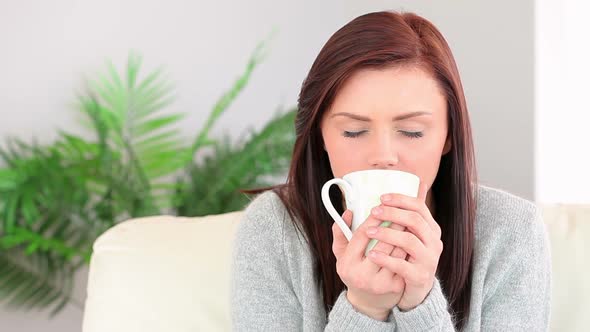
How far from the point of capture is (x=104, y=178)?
8.61 ft

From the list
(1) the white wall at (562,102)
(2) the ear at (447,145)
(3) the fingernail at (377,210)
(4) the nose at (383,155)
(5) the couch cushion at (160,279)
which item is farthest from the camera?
(1) the white wall at (562,102)

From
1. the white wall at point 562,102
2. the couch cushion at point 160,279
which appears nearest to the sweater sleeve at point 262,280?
the couch cushion at point 160,279

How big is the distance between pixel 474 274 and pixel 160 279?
559mm

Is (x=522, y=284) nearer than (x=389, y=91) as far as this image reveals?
No

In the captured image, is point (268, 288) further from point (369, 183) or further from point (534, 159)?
point (534, 159)

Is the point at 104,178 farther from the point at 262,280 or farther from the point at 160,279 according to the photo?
the point at 262,280

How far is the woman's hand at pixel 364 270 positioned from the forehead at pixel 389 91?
179 millimetres

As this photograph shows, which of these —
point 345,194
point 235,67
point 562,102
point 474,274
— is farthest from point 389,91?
point 235,67

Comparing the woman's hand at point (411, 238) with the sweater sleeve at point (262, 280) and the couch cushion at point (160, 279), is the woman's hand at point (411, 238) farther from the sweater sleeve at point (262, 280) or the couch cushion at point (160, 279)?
the couch cushion at point (160, 279)

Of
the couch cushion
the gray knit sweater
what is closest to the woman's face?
the gray knit sweater

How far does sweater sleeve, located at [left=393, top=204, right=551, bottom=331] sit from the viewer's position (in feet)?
4.80

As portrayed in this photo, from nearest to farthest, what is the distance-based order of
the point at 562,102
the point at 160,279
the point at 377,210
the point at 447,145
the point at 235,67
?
the point at 377,210 → the point at 447,145 → the point at 160,279 → the point at 562,102 → the point at 235,67

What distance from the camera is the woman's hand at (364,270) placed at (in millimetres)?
1171

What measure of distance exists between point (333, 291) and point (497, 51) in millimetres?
1445
